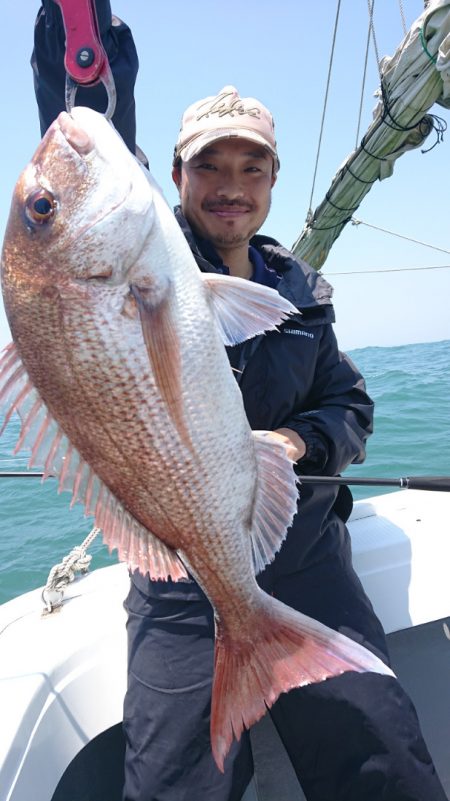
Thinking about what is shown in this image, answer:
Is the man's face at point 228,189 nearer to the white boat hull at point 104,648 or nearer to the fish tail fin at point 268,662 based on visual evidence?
the fish tail fin at point 268,662

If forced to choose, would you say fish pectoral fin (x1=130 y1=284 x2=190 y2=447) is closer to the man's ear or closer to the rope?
the man's ear

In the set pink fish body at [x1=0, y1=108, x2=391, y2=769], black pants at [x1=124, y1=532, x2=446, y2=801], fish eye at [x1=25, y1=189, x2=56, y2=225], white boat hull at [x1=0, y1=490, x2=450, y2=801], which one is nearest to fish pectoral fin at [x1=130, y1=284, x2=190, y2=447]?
pink fish body at [x1=0, y1=108, x2=391, y2=769]

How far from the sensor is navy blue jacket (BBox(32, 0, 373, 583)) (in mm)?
2141

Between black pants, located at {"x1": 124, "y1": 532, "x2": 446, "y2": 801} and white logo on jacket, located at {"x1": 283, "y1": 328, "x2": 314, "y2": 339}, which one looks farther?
white logo on jacket, located at {"x1": 283, "y1": 328, "x2": 314, "y2": 339}

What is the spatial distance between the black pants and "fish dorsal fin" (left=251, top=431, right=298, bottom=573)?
61cm

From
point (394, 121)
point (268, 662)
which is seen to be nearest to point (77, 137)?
point (268, 662)

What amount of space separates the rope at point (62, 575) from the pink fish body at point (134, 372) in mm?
1188

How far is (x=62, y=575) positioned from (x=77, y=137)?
2.25 m

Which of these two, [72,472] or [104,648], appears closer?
[72,472]

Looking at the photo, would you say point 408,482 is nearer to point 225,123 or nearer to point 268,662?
A: point 268,662

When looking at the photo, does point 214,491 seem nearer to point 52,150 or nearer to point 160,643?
point 160,643

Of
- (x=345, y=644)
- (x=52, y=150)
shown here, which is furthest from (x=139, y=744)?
(x=52, y=150)

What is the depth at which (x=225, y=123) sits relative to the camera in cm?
223

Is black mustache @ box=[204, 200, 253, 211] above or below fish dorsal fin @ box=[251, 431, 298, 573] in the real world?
above
